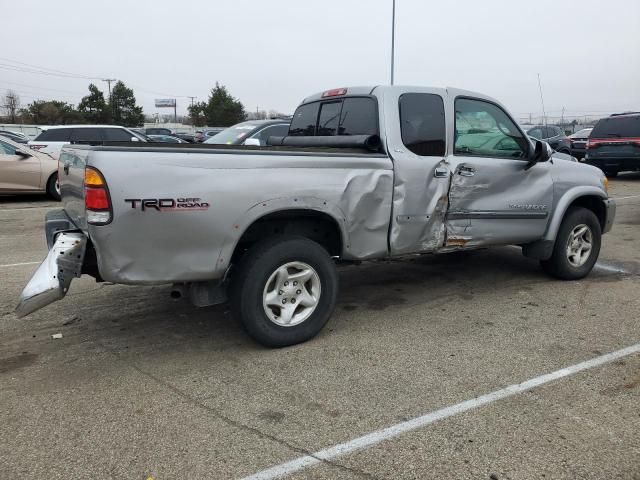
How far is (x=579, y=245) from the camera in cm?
586

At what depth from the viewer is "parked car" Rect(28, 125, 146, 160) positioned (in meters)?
14.8

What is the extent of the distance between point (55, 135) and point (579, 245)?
14086 mm

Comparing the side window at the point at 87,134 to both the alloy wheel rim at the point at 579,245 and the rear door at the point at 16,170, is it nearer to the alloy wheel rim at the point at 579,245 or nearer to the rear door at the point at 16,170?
the rear door at the point at 16,170

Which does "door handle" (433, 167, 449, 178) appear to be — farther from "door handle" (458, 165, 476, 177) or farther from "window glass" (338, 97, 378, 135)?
"window glass" (338, 97, 378, 135)

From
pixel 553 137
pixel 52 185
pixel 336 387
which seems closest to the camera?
pixel 336 387

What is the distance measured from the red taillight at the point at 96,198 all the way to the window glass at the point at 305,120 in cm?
258

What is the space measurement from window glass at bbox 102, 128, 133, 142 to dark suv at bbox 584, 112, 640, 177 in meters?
13.3

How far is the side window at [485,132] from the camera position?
16.0ft

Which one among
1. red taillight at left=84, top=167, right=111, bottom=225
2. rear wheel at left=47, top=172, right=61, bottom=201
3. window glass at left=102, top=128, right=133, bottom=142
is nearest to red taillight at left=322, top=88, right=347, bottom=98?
red taillight at left=84, top=167, right=111, bottom=225

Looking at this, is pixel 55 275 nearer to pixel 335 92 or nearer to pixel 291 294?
pixel 291 294

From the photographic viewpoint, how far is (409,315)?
4.82m

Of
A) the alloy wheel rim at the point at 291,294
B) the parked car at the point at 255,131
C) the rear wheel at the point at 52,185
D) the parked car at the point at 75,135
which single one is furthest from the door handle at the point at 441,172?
the parked car at the point at 75,135

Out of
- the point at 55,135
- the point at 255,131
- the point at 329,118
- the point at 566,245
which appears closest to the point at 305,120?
the point at 329,118

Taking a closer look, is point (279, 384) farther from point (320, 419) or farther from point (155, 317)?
point (155, 317)
